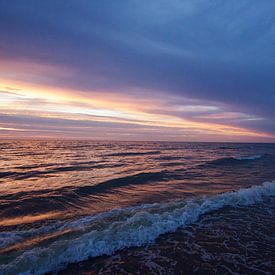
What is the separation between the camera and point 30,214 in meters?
9.84

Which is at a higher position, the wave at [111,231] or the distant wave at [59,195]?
the wave at [111,231]

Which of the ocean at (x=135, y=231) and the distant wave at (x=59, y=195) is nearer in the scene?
the ocean at (x=135, y=231)

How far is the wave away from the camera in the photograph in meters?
5.97

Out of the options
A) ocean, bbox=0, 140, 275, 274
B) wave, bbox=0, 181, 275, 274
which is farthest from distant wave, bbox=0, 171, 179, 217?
wave, bbox=0, 181, 275, 274

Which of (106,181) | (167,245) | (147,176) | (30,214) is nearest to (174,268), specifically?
(167,245)

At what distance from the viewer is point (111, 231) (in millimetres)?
7664

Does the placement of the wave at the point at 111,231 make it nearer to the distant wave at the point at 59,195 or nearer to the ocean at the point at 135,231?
the ocean at the point at 135,231

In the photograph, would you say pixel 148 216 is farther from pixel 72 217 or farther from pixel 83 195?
pixel 83 195

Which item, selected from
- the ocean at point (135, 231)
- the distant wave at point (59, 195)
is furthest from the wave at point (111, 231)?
the distant wave at point (59, 195)

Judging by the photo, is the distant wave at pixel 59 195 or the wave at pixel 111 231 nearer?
the wave at pixel 111 231

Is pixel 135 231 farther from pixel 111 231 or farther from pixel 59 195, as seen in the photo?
pixel 59 195

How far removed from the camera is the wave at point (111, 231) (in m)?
5.97

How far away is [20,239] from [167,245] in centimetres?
451

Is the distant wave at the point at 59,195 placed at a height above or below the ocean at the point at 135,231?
below
